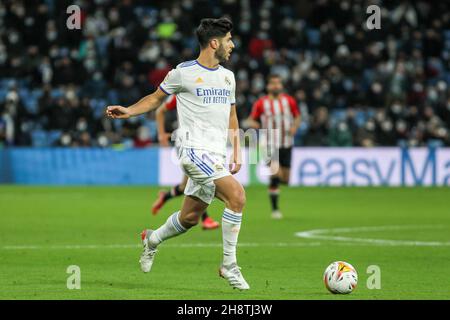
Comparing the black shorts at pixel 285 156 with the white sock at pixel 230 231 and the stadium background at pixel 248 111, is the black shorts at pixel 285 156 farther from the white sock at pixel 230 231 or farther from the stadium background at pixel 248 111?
the white sock at pixel 230 231

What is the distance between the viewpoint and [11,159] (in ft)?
87.0

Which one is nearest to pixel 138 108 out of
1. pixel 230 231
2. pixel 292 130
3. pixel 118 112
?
pixel 118 112

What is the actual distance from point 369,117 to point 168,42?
5.99m

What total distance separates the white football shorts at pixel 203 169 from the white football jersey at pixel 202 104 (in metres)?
0.06

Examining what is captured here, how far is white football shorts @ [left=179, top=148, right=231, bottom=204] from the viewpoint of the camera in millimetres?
8945

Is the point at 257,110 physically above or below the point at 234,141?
below

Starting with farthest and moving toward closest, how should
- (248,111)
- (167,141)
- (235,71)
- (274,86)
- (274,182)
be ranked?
(235,71), (248,111), (274,182), (274,86), (167,141)

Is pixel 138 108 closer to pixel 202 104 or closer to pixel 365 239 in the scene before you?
pixel 202 104

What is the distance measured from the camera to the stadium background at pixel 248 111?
17172 millimetres

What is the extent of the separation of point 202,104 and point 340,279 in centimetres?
197

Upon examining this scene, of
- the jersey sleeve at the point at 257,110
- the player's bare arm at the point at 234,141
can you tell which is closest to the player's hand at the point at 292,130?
the jersey sleeve at the point at 257,110

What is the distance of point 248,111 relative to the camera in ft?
88.2
